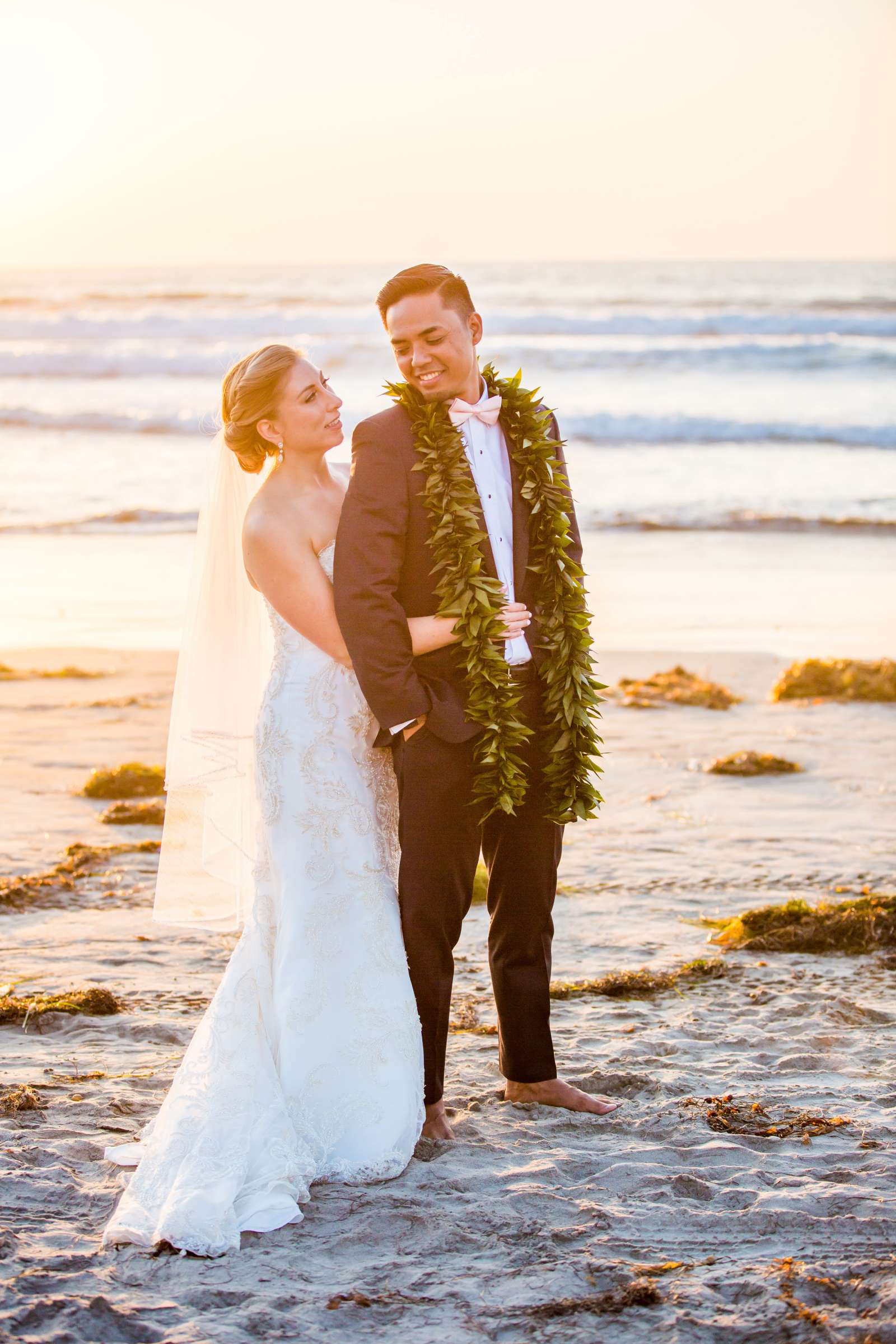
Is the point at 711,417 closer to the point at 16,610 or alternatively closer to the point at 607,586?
the point at 607,586

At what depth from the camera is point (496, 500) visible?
407 cm

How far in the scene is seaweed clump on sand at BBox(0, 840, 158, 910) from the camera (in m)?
6.14

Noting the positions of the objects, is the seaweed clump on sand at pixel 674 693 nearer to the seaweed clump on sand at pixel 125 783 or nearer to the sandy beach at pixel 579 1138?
the sandy beach at pixel 579 1138

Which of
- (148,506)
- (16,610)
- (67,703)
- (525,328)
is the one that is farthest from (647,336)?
(67,703)

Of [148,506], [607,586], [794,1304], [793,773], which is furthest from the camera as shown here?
[148,506]

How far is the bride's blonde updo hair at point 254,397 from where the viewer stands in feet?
13.4

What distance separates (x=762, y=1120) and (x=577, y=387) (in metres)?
23.9

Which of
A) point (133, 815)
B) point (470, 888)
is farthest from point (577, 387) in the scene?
point (470, 888)

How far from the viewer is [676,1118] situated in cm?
411

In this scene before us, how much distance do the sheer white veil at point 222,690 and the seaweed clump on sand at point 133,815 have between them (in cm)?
294

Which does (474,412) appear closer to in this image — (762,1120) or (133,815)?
(762,1120)

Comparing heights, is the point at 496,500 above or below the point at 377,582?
above

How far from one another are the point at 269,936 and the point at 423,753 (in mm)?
721

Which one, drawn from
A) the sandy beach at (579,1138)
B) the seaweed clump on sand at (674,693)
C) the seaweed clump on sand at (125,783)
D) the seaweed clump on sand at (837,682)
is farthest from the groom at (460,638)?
the seaweed clump on sand at (837,682)
